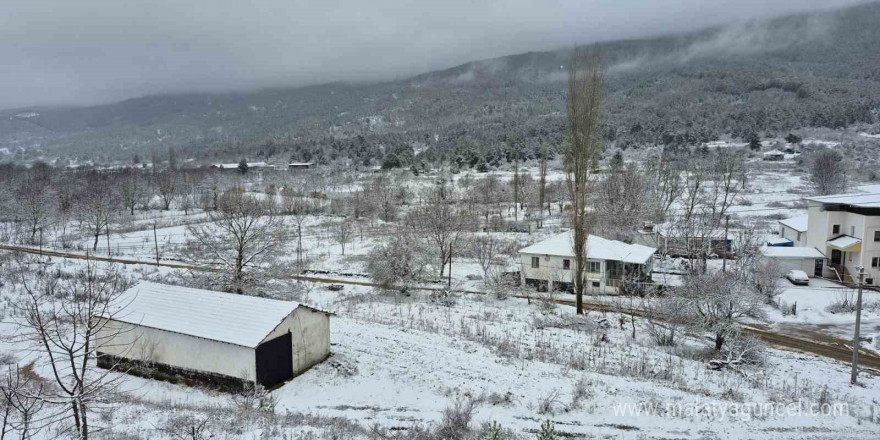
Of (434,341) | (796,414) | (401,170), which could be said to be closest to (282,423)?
(434,341)

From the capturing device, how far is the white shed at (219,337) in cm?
1555

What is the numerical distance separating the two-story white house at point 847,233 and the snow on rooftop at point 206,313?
34291mm

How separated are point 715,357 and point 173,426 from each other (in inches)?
710

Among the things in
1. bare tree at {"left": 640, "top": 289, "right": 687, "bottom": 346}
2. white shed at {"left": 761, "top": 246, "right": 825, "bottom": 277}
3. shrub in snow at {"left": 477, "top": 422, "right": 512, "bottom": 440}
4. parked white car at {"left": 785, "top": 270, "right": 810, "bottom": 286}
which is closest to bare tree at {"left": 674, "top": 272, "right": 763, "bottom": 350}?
bare tree at {"left": 640, "top": 289, "right": 687, "bottom": 346}

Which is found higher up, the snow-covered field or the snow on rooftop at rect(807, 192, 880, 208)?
the snow on rooftop at rect(807, 192, 880, 208)

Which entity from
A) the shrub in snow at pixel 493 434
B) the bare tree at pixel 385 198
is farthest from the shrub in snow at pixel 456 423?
the bare tree at pixel 385 198

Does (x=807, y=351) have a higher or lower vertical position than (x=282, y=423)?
lower

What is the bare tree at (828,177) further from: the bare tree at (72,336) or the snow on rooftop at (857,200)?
the bare tree at (72,336)

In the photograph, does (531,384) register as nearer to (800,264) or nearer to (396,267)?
(396,267)

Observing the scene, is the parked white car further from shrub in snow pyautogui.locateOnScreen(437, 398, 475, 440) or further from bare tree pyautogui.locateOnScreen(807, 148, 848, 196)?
shrub in snow pyautogui.locateOnScreen(437, 398, 475, 440)

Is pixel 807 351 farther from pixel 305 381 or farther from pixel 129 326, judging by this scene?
pixel 129 326

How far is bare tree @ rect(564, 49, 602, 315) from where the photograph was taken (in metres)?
25.0

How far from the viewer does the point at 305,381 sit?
16.3 meters

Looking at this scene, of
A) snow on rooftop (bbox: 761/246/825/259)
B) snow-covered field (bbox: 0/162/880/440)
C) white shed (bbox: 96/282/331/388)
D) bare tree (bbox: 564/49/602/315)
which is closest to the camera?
snow-covered field (bbox: 0/162/880/440)
